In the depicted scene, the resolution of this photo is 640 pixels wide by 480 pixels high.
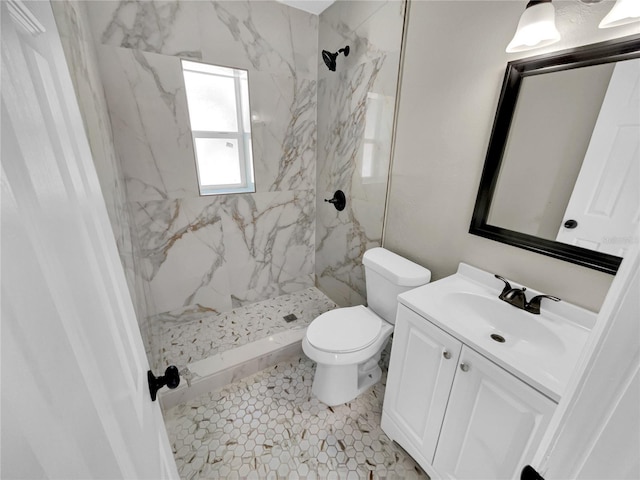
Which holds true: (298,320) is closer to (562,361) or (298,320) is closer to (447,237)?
(447,237)

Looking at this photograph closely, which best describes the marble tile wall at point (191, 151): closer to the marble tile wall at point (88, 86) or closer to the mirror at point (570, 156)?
the marble tile wall at point (88, 86)

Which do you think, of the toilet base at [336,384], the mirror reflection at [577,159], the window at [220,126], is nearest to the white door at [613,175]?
the mirror reflection at [577,159]

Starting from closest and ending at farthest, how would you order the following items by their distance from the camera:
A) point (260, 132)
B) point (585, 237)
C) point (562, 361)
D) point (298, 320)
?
point (562, 361), point (585, 237), point (260, 132), point (298, 320)

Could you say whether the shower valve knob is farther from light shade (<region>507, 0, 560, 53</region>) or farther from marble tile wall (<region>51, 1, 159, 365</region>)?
marble tile wall (<region>51, 1, 159, 365</region>)

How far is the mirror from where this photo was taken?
2.76ft

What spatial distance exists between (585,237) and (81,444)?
1.42 m

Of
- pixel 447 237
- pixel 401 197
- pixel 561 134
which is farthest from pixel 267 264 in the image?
pixel 561 134

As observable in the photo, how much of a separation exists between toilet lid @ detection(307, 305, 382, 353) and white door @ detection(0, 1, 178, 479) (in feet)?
3.19

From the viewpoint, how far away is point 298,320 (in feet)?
7.41

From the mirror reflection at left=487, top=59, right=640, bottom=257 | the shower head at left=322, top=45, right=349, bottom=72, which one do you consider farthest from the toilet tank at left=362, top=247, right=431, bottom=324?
the shower head at left=322, top=45, right=349, bottom=72

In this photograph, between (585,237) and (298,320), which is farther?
(298,320)

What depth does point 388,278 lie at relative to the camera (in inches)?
58.4

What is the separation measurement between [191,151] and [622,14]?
2130mm

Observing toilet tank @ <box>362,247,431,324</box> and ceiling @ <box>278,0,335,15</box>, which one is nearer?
toilet tank @ <box>362,247,431,324</box>
